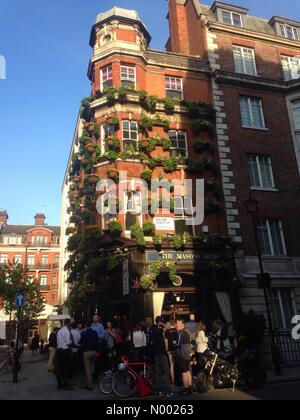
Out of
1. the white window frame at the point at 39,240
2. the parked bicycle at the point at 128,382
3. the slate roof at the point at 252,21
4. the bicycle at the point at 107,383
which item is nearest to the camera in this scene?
the parked bicycle at the point at 128,382

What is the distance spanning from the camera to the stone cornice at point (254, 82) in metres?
22.7

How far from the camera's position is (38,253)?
60.6 meters

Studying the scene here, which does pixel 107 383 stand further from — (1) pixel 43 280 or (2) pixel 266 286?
(1) pixel 43 280

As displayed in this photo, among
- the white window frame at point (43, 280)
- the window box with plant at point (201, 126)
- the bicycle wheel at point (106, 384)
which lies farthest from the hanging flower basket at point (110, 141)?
the white window frame at point (43, 280)

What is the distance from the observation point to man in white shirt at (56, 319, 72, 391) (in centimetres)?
1161

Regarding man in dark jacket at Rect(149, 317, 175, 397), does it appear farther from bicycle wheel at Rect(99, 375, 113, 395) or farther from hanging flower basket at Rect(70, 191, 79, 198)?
hanging flower basket at Rect(70, 191, 79, 198)

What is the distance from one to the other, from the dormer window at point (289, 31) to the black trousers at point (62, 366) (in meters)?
24.6

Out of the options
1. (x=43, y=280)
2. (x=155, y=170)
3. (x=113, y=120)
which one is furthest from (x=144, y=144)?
(x=43, y=280)

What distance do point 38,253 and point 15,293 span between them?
78.3 feet

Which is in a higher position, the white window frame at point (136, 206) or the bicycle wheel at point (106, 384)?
the white window frame at point (136, 206)

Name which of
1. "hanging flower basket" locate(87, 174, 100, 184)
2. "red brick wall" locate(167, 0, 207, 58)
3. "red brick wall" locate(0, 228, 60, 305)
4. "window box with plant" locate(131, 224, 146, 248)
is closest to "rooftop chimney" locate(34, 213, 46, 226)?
"red brick wall" locate(0, 228, 60, 305)

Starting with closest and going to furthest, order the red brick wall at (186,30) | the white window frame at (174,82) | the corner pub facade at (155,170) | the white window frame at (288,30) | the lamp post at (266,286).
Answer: the lamp post at (266,286) < the corner pub facade at (155,170) < the white window frame at (174,82) < the red brick wall at (186,30) < the white window frame at (288,30)

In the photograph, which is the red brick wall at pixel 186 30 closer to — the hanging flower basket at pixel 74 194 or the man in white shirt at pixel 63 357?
the hanging flower basket at pixel 74 194

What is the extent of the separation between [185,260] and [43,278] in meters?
46.1
